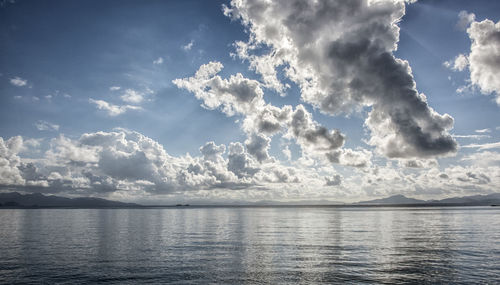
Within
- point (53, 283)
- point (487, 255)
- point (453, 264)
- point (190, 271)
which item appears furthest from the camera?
point (487, 255)

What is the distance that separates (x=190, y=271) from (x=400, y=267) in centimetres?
2707

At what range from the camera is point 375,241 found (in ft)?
210

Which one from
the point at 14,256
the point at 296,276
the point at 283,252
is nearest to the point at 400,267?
the point at 296,276

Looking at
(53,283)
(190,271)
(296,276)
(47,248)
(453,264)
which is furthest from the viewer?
(47,248)

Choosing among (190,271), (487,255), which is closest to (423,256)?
(487,255)

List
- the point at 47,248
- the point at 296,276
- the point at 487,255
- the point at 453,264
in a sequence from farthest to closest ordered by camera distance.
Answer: the point at 47,248 → the point at 487,255 → the point at 453,264 → the point at 296,276

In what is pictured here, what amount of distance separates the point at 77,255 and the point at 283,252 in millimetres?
32844

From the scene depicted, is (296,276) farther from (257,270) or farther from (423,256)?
(423,256)

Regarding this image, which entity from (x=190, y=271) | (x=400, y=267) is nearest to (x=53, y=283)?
(x=190, y=271)

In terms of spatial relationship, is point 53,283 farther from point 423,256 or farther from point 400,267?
point 423,256

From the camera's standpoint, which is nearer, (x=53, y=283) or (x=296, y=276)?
(x=53, y=283)

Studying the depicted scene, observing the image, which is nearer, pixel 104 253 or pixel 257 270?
pixel 257 270

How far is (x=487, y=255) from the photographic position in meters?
47.6

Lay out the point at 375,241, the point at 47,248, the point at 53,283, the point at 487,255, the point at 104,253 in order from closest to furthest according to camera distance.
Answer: the point at 53,283 → the point at 487,255 → the point at 104,253 → the point at 47,248 → the point at 375,241
